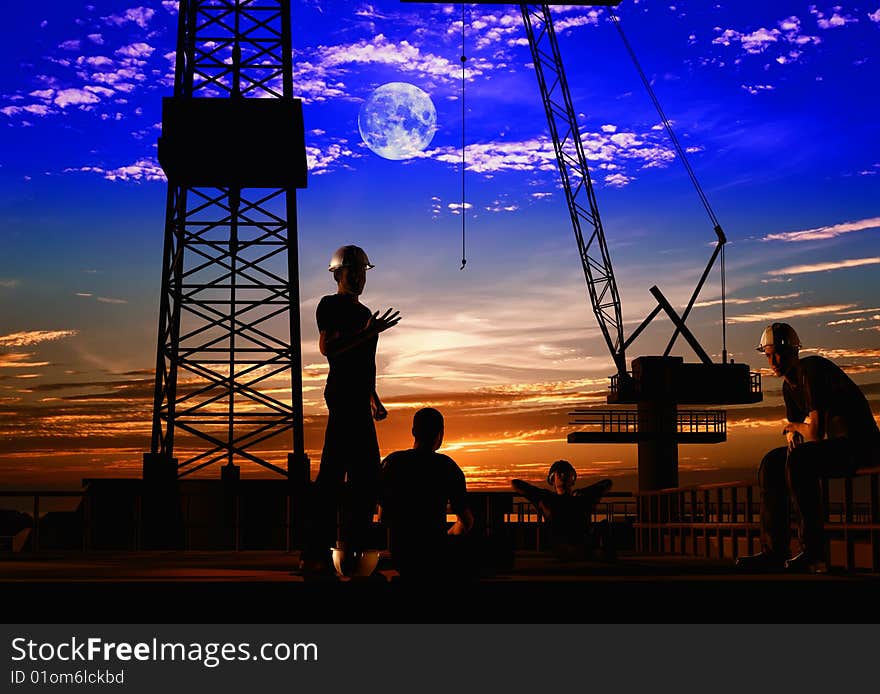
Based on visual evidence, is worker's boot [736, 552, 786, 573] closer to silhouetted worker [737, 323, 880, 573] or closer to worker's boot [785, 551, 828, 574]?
silhouetted worker [737, 323, 880, 573]

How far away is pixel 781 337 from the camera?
32.2ft

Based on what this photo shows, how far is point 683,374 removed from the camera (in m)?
68.3

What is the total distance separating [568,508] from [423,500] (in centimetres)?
584

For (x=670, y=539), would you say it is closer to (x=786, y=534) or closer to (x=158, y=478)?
(x=786, y=534)

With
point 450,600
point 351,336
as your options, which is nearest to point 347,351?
point 351,336

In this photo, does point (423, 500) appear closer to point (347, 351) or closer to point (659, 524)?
point (347, 351)

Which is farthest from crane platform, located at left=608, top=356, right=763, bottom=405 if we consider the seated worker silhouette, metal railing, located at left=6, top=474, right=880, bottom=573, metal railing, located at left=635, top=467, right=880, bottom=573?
the seated worker silhouette

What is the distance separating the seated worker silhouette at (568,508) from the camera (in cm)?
1295

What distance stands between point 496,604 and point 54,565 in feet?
22.3

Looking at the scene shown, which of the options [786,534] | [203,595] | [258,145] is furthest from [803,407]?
[258,145]

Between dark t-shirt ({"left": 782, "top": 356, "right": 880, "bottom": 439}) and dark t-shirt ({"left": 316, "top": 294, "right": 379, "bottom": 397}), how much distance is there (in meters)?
3.80

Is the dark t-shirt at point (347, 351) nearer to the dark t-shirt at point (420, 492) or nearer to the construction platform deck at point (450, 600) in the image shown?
the dark t-shirt at point (420, 492)

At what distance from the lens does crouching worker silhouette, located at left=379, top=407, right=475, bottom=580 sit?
7762 mm

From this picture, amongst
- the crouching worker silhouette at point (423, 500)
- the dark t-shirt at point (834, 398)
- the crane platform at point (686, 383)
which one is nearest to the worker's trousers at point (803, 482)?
the dark t-shirt at point (834, 398)
